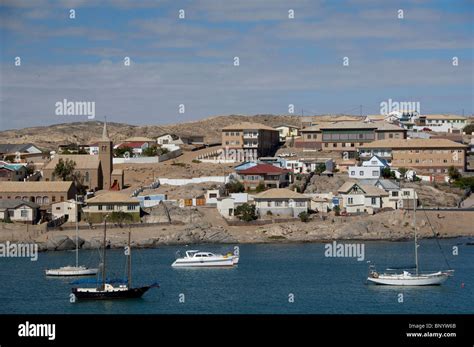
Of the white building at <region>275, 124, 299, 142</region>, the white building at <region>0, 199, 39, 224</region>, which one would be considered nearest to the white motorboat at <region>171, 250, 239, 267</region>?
the white building at <region>0, 199, 39, 224</region>

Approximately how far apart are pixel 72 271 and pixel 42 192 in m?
10.8

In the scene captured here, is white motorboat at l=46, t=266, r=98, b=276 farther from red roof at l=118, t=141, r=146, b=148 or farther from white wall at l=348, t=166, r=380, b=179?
red roof at l=118, t=141, r=146, b=148

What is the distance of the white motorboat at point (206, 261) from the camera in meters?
31.5

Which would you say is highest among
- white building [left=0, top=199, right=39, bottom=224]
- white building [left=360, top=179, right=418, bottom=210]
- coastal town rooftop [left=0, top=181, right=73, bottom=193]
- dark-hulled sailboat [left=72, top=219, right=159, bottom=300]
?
coastal town rooftop [left=0, top=181, right=73, bottom=193]

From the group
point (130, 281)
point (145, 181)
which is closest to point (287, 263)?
point (130, 281)

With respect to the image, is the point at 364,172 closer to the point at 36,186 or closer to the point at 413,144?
the point at 413,144

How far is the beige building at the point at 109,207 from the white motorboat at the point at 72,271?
7.95m

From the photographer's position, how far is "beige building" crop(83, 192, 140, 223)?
39312mm

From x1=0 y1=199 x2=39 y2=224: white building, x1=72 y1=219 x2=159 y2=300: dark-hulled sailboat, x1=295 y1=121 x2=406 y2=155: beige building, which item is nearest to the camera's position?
x1=72 y1=219 x2=159 y2=300: dark-hulled sailboat

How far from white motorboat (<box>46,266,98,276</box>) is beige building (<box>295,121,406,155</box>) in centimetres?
2329

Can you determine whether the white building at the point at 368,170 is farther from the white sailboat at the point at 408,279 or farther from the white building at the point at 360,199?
the white sailboat at the point at 408,279

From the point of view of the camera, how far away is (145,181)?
152ft

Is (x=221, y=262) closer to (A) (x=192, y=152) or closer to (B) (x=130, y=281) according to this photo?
(B) (x=130, y=281)
